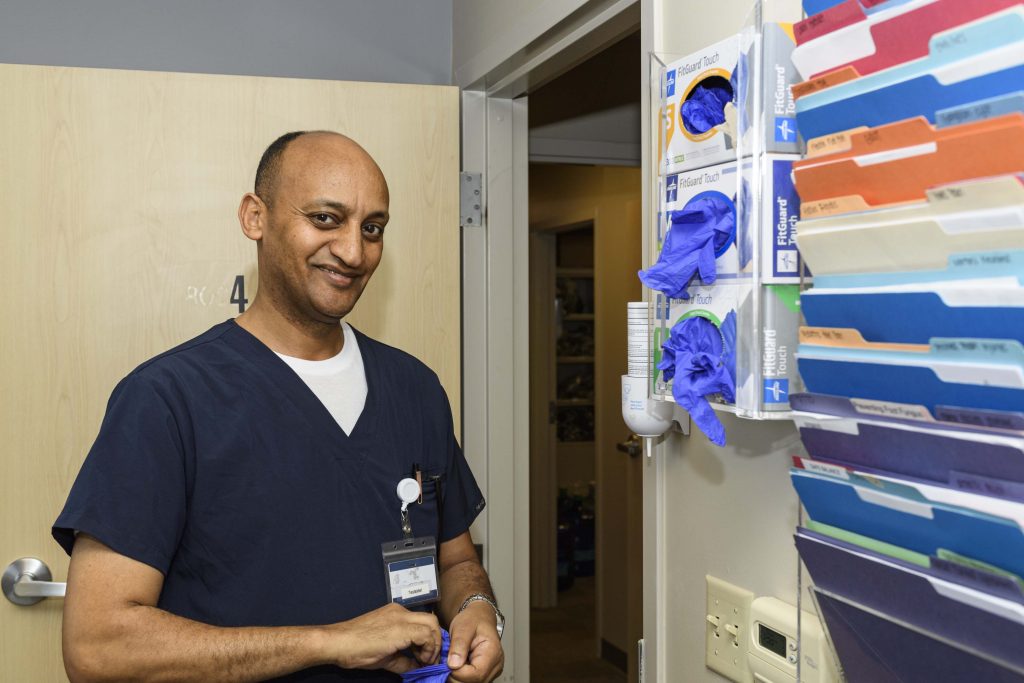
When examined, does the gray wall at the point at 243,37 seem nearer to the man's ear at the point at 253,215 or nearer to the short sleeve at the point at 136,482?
the man's ear at the point at 253,215

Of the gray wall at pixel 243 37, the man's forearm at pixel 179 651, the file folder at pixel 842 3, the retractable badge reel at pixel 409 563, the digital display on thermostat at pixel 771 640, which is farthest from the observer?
the gray wall at pixel 243 37

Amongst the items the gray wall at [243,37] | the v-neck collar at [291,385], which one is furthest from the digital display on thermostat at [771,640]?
the gray wall at [243,37]

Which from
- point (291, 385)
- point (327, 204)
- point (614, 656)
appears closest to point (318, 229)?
point (327, 204)

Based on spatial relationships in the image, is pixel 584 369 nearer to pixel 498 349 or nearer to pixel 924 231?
pixel 498 349

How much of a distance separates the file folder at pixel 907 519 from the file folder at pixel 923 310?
0.11 m

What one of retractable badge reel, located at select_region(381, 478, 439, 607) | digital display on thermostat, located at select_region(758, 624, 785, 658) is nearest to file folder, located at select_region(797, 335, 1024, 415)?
digital display on thermostat, located at select_region(758, 624, 785, 658)

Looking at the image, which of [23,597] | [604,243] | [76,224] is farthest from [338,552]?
[604,243]

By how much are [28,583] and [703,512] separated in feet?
4.25

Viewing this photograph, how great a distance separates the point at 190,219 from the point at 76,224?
21cm

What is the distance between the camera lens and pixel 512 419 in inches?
81.5

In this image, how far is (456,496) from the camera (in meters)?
1.55

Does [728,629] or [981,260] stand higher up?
[981,260]

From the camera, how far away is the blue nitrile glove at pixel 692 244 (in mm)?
861

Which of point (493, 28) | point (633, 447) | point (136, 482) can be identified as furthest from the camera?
point (633, 447)
